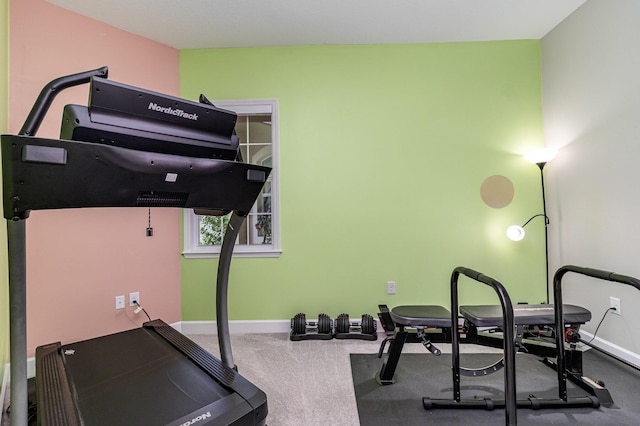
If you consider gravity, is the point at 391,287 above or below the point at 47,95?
below

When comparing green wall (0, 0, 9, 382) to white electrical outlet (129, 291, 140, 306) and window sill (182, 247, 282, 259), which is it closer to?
white electrical outlet (129, 291, 140, 306)

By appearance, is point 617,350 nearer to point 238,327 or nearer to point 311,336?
point 311,336

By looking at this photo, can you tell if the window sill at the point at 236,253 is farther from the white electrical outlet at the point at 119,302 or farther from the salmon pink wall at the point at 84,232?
the white electrical outlet at the point at 119,302

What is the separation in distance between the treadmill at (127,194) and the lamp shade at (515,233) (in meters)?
2.54

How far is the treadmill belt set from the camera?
130 centimetres

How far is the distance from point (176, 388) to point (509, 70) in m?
3.78

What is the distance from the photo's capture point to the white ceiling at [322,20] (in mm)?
2426

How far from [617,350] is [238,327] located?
10.5 ft

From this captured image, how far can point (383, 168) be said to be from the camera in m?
3.00

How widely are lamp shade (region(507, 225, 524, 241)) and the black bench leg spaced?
159cm

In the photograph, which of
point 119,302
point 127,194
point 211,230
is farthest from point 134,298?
point 127,194

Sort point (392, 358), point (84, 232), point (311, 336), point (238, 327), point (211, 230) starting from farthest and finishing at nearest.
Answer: point (211, 230) → point (238, 327) → point (311, 336) → point (84, 232) → point (392, 358)

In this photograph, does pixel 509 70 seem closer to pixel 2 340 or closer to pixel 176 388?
pixel 176 388

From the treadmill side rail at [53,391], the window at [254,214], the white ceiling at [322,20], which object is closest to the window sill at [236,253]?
the window at [254,214]
